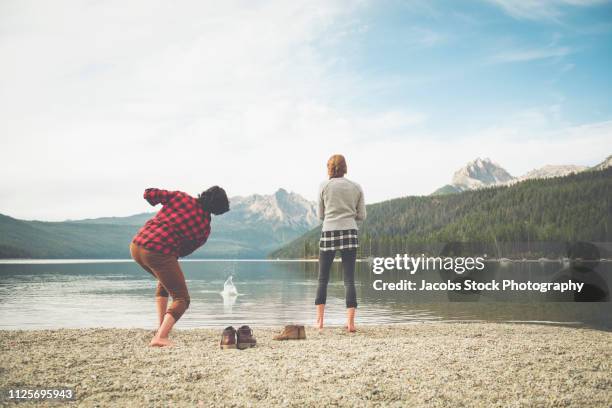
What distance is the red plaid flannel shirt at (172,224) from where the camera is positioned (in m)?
8.06

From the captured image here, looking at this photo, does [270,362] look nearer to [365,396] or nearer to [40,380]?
[365,396]

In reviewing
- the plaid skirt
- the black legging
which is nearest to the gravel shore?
the black legging

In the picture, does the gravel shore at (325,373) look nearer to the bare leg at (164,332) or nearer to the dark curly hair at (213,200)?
the bare leg at (164,332)

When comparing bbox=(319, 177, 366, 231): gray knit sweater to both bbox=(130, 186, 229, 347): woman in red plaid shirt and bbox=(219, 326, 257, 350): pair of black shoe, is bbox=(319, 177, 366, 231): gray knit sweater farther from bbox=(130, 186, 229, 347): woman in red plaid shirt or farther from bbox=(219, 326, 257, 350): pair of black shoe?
bbox=(219, 326, 257, 350): pair of black shoe

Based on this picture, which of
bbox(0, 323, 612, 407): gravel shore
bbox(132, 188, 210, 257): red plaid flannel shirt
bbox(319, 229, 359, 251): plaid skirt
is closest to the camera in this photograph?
bbox(0, 323, 612, 407): gravel shore

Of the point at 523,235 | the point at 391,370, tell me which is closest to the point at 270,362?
the point at 391,370

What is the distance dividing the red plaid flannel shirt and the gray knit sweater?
10.7 ft

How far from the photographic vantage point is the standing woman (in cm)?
1027

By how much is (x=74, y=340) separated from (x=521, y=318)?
1821cm

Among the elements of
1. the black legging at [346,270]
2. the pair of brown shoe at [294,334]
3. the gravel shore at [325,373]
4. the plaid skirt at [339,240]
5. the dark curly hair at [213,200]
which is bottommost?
Answer: the pair of brown shoe at [294,334]

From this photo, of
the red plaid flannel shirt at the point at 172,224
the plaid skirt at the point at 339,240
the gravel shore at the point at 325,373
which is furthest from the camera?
the plaid skirt at the point at 339,240

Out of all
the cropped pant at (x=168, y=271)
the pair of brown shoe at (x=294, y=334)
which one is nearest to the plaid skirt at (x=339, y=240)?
the pair of brown shoe at (x=294, y=334)

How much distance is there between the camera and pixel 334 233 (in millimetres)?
10406

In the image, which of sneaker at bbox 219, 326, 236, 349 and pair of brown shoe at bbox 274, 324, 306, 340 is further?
pair of brown shoe at bbox 274, 324, 306, 340
